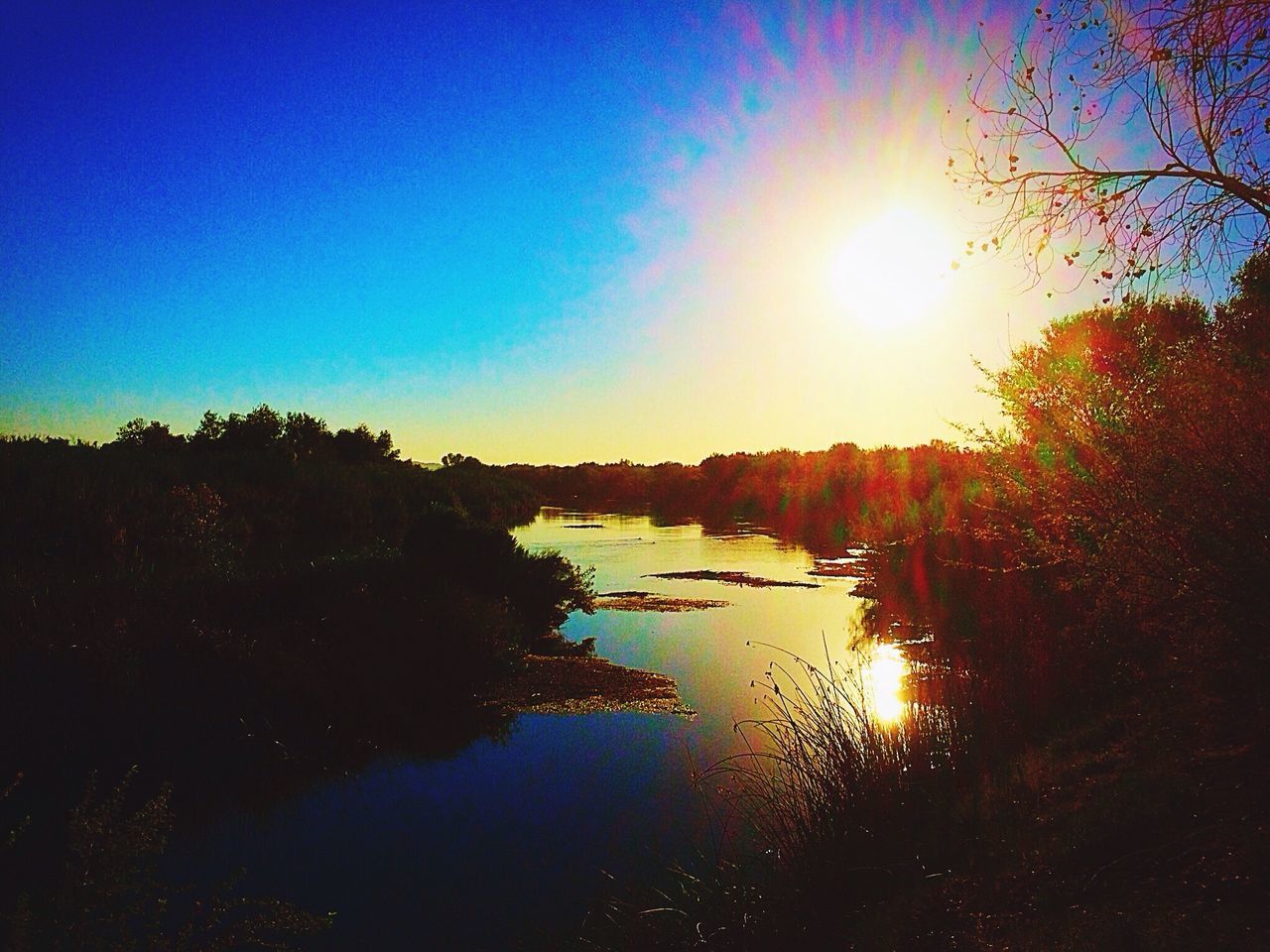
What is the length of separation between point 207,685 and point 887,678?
9.61 meters

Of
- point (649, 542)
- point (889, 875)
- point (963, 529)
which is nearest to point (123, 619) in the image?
point (889, 875)

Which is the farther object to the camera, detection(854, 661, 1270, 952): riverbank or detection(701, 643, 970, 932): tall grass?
detection(701, 643, 970, 932): tall grass

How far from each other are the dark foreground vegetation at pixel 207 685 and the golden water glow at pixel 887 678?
5.30m

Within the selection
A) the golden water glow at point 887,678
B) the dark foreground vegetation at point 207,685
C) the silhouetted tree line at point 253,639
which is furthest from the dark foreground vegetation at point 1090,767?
the silhouetted tree line at point 253,639

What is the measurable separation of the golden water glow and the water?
21 cm

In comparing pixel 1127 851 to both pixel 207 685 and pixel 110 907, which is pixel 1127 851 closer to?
pixel 110 907

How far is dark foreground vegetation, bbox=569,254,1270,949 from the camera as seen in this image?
14.6 ft

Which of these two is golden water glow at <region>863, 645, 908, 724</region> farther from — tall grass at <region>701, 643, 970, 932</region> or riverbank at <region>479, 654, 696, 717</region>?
riverbank at <region>479, 654, 696, 717</region>

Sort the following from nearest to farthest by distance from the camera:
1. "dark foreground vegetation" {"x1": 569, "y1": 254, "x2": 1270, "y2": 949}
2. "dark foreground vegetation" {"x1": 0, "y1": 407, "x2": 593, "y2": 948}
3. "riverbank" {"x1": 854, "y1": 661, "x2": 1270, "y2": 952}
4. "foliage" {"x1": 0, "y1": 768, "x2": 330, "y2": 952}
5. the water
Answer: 1. "riverbank" {"x1": 854, "y1": 661, "x2": 1270, "y2": 952}
2. "foliage" {"x1": 0, "y1": 768, "x2": 330, "y2": 952}
3. "dark foreground vegetation" {"x1": 569, "y1": 254, "x2": 1270, "y2": 949}
4. "dark foreground vegetation" {"x1": 0, "y1": 407, "x2": 593, "y2": 948}
5. the water

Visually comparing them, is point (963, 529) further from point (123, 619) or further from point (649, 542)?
point (649, 542)

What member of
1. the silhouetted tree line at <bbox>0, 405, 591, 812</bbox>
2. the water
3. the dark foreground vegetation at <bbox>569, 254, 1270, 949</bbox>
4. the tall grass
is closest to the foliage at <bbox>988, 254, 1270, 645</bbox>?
the dark foreground vegetation at <bbox>569, 254, 1270, 949</bbox>

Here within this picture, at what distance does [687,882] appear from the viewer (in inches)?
254

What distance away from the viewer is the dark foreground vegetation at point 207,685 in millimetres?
5344

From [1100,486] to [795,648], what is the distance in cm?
945
